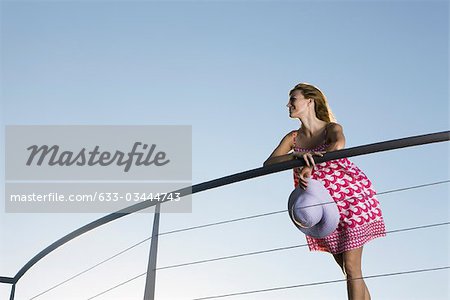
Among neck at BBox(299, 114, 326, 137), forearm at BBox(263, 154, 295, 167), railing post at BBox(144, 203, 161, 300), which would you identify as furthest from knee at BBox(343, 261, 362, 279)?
railing post at BBox(144, 203, 161, 300)

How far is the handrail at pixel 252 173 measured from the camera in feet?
6.48

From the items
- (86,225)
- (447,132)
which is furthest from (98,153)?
(447,132)

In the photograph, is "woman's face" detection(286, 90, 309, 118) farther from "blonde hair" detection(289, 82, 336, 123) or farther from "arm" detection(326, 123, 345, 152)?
"arm" detection(326, 123, 345, 152)

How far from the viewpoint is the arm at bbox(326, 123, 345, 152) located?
100 inches

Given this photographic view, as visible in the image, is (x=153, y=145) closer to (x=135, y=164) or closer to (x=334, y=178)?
(x=135, y=164)

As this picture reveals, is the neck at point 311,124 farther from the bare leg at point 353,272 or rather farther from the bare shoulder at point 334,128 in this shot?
the bare leg at point 353,272

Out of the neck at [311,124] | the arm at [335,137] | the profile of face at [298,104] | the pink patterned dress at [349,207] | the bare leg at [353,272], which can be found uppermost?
the profile of face at [298,104]

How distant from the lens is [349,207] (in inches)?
98.9

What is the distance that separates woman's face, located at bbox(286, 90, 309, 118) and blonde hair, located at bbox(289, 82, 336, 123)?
2 cm

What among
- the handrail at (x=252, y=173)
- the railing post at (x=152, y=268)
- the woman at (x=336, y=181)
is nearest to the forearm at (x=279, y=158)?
the woman at (x=336, y=181)

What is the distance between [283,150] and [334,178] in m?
0.28

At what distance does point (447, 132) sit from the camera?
1.94 metres

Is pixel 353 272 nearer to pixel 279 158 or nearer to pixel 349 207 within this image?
pixel 349 207

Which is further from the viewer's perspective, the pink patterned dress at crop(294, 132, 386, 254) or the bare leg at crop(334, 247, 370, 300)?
the pink patterned dress at crop(294, 132, 386, 254)
